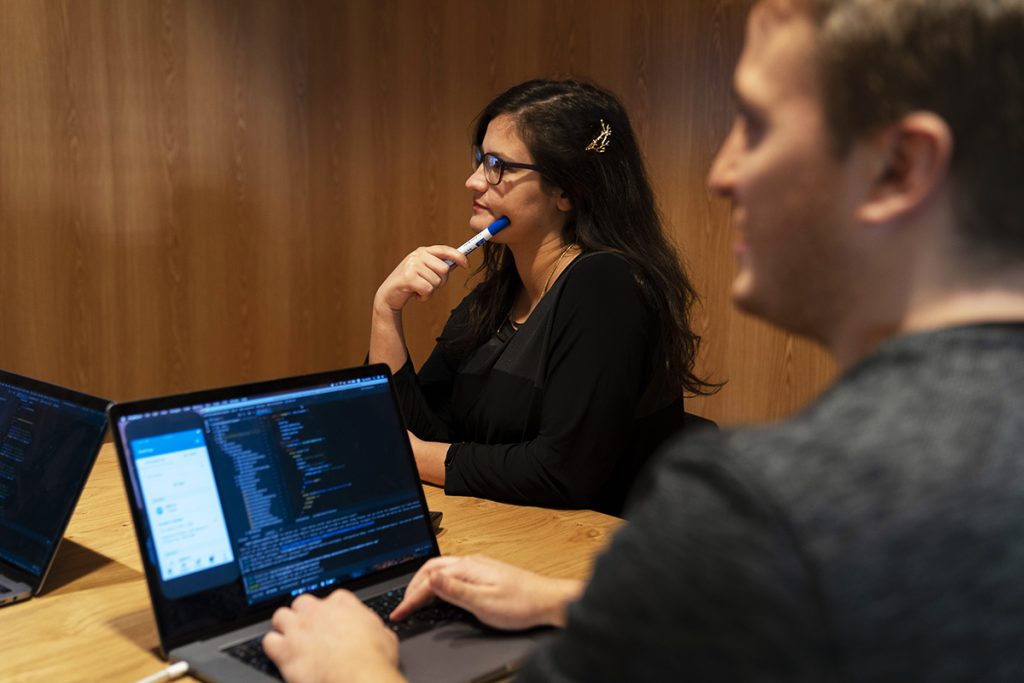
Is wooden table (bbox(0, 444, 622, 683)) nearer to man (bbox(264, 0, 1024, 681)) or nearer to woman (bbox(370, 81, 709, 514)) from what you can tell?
woman (bbox(370, 81, 709, 514))

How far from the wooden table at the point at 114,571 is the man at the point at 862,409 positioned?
0.67 metres

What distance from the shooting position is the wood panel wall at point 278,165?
10.7 ft

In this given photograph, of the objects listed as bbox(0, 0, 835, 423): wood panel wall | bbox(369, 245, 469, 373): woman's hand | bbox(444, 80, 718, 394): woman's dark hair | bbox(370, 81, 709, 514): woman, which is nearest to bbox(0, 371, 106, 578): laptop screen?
bbox(370, 81, 709, 514): woman

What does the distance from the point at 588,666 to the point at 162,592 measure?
65cm

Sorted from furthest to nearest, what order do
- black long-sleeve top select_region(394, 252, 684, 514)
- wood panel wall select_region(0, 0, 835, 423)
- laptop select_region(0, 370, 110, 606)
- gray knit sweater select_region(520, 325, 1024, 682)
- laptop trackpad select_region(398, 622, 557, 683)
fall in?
wood panel wall select_region(0, 0, 835, 423) → black long-sleeve top select_region(394, 252, 684, 514) → laptop select_region(0, 370, 110, 606) → laptop trackpad select_region(398, 622, 557, 683) → gray knit sweater select_region(520, 325, 1024, 682)

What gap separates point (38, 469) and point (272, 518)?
371mm

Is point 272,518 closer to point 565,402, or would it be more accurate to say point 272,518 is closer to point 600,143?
point 565,402

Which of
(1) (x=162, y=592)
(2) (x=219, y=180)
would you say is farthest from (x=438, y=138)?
(1) (x=162, y=592)

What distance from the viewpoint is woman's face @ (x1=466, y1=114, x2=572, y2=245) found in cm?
209

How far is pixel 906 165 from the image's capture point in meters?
0.62

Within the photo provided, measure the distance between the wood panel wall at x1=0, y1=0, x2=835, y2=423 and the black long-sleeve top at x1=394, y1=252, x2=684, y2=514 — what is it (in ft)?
4.30

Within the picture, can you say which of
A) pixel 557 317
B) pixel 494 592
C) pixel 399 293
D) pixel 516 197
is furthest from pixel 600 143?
pixel 494 592

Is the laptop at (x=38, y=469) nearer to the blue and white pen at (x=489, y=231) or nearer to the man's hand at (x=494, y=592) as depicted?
the man's hand at (x=494, y=592)

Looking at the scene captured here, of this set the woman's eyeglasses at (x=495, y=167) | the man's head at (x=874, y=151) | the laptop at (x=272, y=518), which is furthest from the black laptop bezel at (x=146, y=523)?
the woman's eyeglasses at (x=495, y=167)
